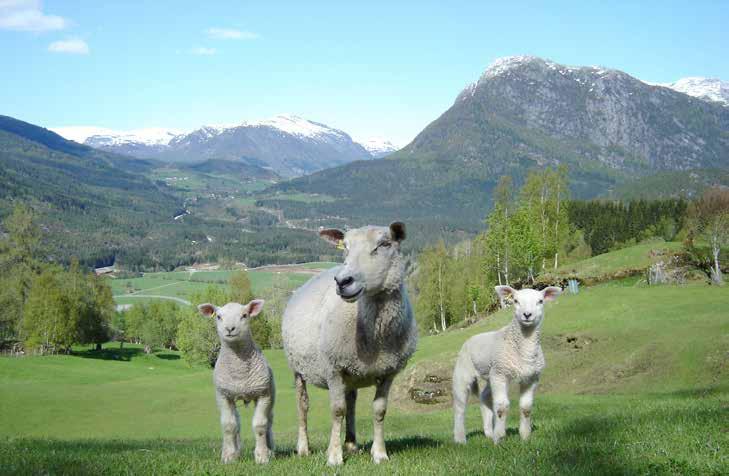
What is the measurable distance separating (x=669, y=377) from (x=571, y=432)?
18.2 metres

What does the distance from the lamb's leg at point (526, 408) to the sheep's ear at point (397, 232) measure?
16.4 ft

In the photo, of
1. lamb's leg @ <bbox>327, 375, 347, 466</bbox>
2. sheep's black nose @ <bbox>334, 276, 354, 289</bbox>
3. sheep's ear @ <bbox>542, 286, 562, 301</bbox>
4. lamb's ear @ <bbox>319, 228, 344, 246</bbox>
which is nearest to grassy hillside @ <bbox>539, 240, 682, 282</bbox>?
sheep's ear @ <bbox>542, 286, 562, 301</bbox>

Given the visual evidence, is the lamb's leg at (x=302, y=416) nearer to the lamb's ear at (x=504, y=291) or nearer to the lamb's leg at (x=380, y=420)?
the lamb's leg at (x=380, y=420)

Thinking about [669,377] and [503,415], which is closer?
[503,415]

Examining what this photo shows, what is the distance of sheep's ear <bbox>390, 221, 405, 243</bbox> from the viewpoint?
30.3ft

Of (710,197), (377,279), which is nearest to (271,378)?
(377,279)

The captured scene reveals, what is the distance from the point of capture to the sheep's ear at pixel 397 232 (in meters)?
9.23

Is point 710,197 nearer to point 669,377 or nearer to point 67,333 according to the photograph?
point 669,377

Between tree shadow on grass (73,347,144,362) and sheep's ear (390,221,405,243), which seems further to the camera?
tree shadow on grass (73,347,144,362)

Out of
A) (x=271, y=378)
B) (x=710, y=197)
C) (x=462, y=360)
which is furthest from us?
(x=710, y=197)

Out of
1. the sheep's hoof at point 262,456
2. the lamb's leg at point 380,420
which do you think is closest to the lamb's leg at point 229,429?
the sheep's hoof at point 262,456

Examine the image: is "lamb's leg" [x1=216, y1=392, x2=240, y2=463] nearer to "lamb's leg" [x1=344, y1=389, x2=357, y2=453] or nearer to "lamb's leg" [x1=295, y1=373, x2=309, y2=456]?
"lamb's leg" [x1=295, y1=373, x2=309, y2=456]

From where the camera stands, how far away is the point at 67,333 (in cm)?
8550

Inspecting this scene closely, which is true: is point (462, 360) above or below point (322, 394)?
above
